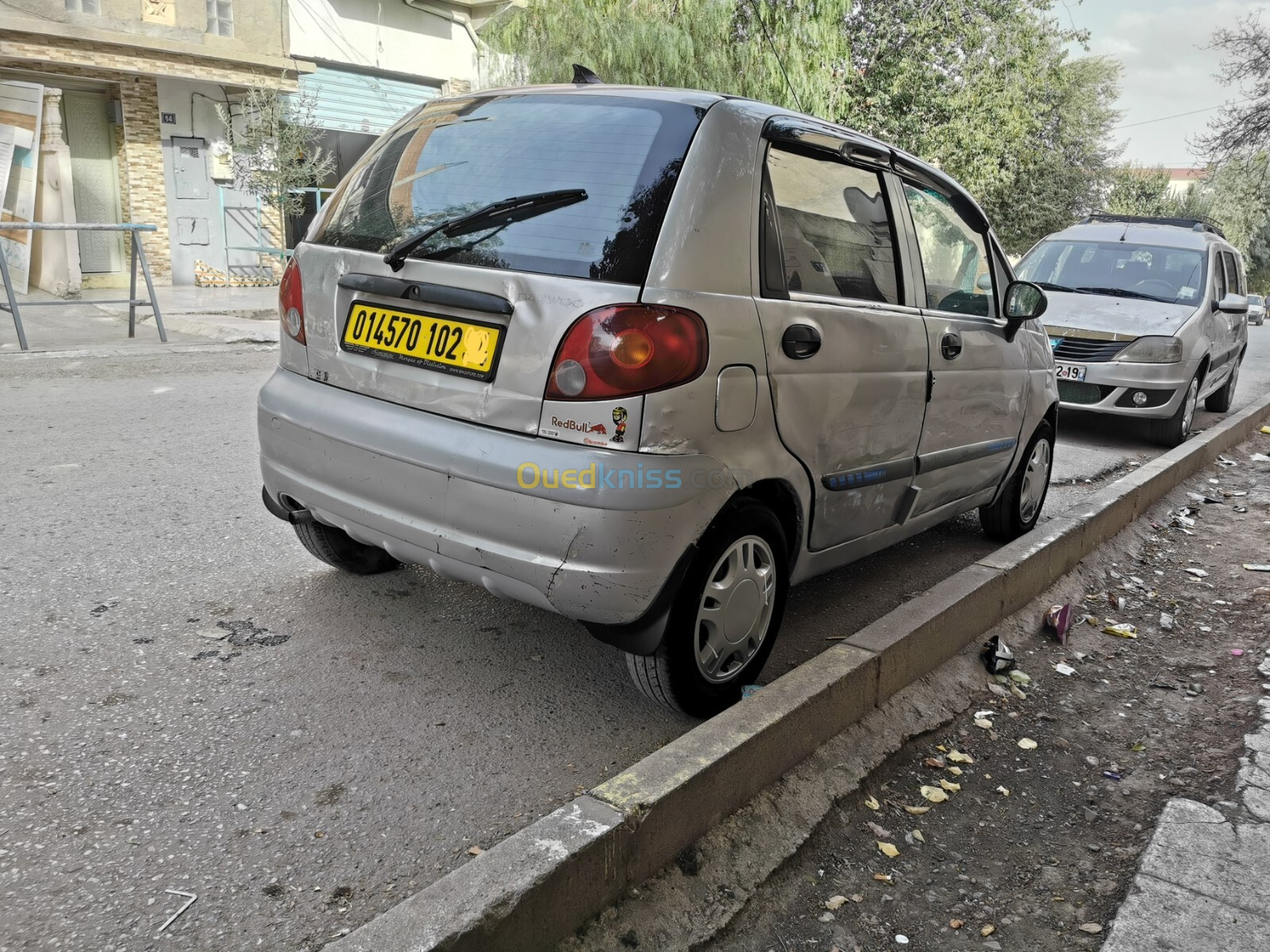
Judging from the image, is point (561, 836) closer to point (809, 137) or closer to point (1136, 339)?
point (809, 137)

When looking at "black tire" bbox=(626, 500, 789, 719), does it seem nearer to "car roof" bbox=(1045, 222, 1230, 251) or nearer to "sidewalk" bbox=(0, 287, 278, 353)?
"car roof" bbox=(1045, 222, 1230, 251)

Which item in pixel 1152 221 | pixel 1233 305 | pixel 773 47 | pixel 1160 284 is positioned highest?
pixel 773 47

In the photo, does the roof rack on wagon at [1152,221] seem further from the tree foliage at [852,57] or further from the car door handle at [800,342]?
the car door handle at [800,342]

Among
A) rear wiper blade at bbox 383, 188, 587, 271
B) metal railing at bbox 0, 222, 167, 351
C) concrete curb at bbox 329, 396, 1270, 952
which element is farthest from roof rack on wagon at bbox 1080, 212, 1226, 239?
metal railing at bbox 0, 222, 167, 351

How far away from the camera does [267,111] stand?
1855 centimetres

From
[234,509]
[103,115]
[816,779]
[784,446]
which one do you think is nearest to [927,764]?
[816,779]

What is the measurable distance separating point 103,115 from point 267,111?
2.97 metres

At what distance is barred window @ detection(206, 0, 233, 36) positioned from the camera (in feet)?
61.3

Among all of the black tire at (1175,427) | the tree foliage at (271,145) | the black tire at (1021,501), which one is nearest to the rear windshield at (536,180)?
the black tire at (1021,501)

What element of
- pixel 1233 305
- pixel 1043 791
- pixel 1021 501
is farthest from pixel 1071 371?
pixel 1043 791

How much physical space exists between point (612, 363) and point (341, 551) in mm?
1719

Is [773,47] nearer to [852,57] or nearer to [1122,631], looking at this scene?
[852,57]

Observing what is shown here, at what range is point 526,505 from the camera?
8.93 ft

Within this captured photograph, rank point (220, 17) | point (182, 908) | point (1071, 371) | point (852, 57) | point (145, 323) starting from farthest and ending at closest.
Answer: point (852, 57)
point (220, 17)
point (145, 323)
point (1071, 371)
point (182, 908)
